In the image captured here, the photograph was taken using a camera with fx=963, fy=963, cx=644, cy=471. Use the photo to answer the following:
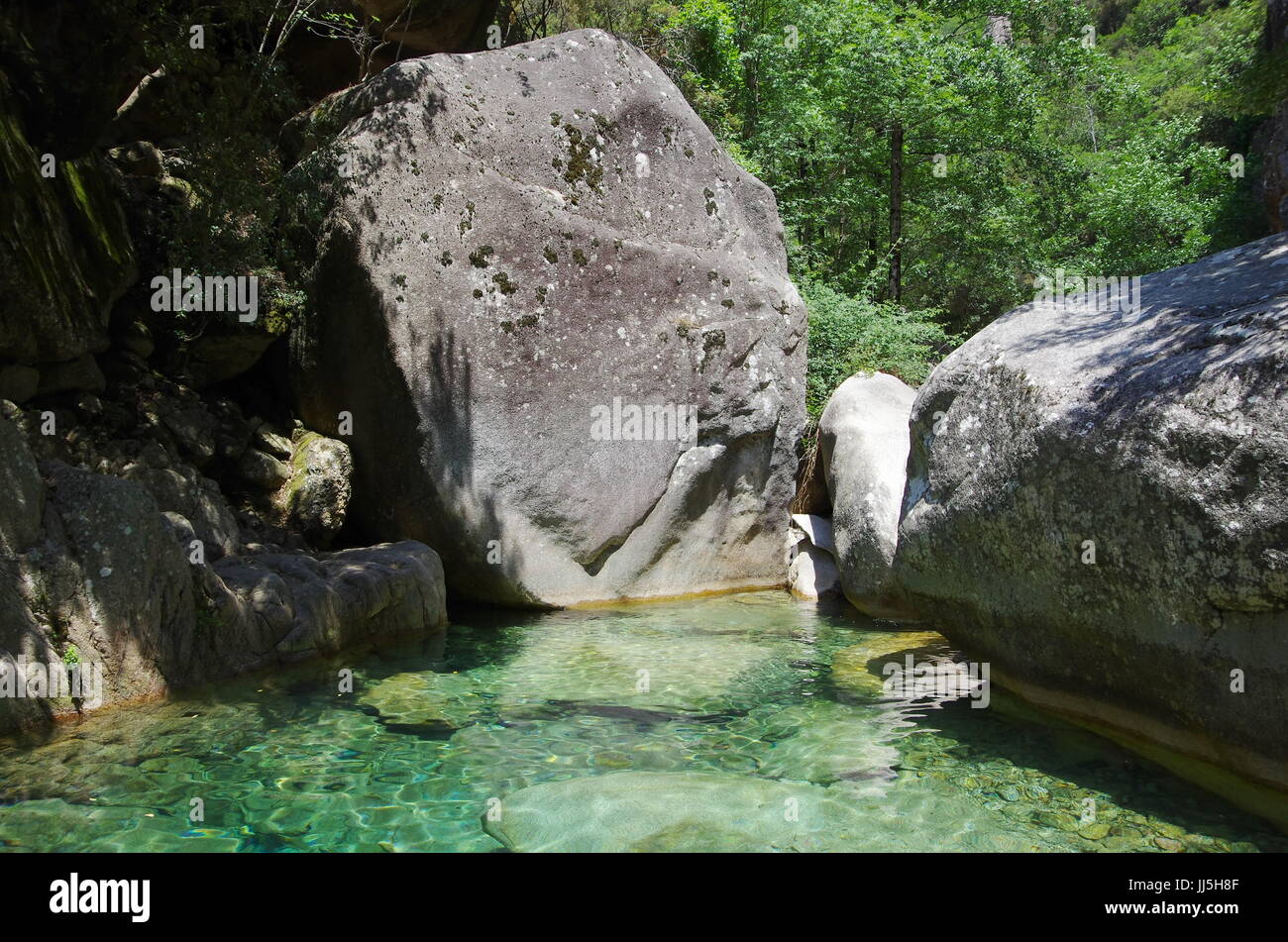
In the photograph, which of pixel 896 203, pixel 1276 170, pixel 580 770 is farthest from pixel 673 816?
pixel 1276 170

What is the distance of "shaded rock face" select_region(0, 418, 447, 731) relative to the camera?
5176 millimetres

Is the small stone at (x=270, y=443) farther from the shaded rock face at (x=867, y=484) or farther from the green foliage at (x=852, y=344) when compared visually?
the green foliage at (x=852, y=344)

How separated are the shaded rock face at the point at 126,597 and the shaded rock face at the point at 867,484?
457 centimetres

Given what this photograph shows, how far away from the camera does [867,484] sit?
9172mm

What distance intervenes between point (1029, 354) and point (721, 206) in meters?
6.04

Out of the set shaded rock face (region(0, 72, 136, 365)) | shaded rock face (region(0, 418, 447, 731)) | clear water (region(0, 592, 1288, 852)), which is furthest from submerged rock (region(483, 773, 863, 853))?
shaded rock face (region(0, 72, 136, 365))

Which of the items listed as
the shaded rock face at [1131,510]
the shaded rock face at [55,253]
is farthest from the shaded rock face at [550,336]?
the shaded rock face at [1131,510]

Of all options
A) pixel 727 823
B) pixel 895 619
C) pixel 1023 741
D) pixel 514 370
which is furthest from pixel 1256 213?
pixel 727 823

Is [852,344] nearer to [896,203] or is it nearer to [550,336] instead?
[896,203]

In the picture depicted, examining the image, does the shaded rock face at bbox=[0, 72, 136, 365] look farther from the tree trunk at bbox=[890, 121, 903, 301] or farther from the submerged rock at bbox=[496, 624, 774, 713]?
the tree trunk at bbox=[890, 121, 903, 301]

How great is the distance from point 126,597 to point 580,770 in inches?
113

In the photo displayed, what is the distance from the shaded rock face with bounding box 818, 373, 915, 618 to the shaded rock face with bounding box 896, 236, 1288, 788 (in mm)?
2723

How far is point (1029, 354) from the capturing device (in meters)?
5.36

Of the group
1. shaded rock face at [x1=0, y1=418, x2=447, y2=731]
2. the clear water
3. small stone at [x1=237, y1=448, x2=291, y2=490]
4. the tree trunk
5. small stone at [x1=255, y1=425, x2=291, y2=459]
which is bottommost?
the clear water
